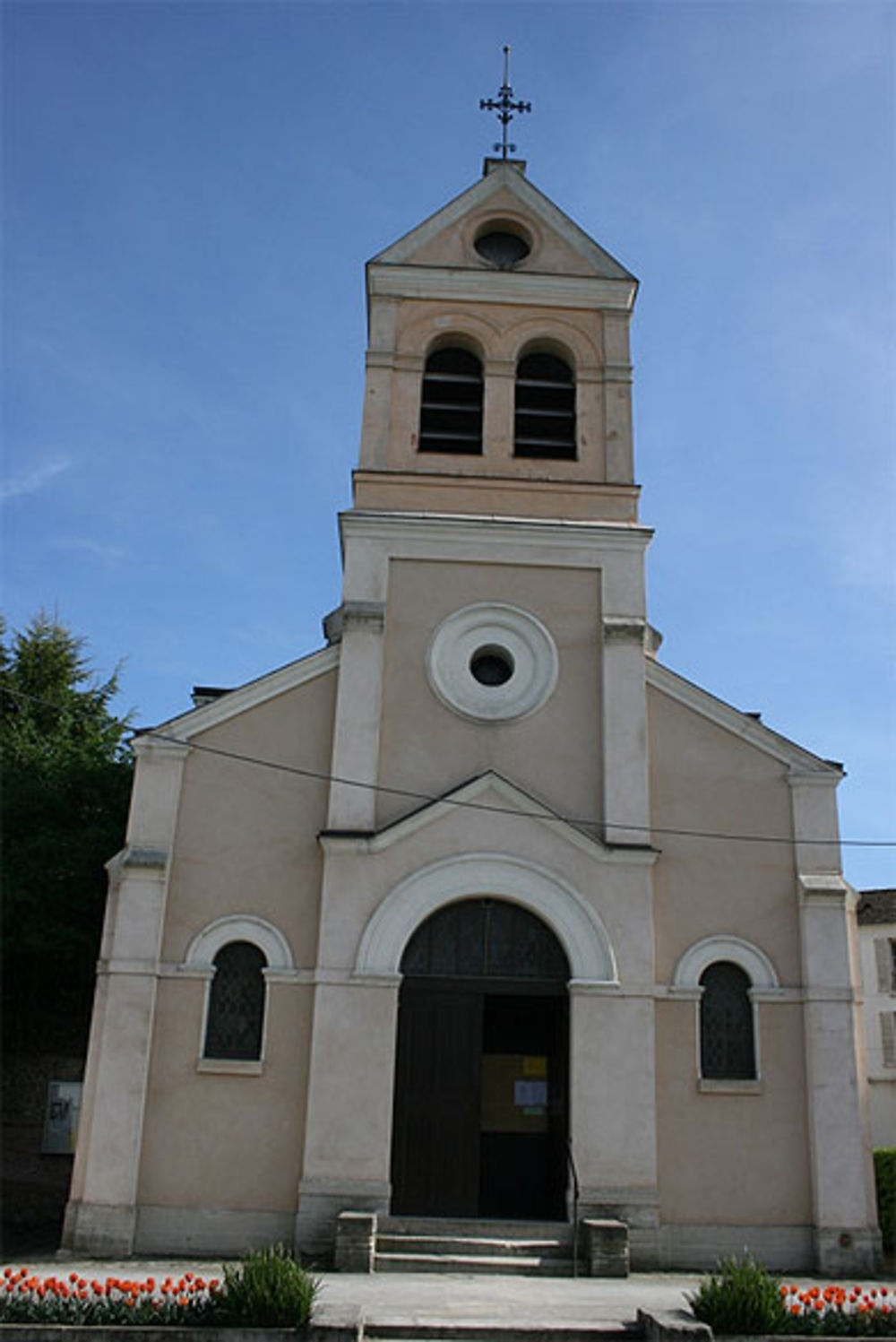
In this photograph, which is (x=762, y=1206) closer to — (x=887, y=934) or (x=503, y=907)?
(x=503, y=907)

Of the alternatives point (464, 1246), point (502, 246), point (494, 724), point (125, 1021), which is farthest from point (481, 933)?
point (502, 246)

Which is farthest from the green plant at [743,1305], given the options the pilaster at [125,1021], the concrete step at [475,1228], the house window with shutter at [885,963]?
the house window with shutter at [885,963]

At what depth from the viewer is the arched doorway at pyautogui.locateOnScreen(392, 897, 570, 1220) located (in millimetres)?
15461

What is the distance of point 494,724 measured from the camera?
17422 millimetres

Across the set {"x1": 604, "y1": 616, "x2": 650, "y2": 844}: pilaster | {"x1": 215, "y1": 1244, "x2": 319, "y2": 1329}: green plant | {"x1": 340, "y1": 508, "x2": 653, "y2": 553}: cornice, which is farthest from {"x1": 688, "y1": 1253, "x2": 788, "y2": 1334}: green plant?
{"x1": 340, "y1": 508, "x2": 653, "y2": 553}: cornice

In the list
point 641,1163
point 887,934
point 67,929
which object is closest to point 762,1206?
point 641,1163

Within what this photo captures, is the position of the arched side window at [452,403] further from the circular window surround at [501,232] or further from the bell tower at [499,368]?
the circular window surround at [501,232]

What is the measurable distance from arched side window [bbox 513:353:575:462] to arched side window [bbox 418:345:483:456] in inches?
26.5

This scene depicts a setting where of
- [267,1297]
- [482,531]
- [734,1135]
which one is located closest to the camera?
[267,1297]

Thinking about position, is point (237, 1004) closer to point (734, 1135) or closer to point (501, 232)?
point (734, 1135)

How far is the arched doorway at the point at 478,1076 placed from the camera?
50.7 feet

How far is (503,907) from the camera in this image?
1648 centimetres

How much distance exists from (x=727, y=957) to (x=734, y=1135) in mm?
2223

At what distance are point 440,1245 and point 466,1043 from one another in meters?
2.51
